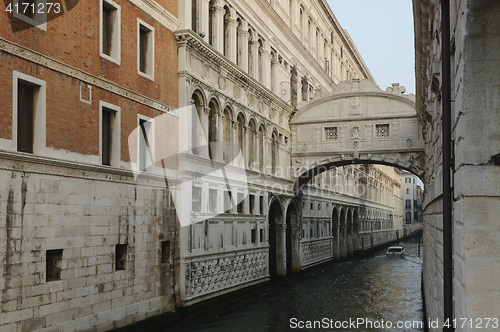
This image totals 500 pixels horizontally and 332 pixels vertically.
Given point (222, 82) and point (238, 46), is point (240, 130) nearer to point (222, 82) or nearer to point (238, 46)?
point (222, 82)

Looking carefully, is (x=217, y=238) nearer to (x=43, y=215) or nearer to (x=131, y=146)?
(x=131, y=146)

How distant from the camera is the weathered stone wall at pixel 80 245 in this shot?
32.5ft

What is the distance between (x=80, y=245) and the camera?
11.6m

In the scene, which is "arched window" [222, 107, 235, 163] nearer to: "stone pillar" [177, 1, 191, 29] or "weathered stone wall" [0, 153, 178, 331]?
"stone pillar" [177, 1, 191, 29]

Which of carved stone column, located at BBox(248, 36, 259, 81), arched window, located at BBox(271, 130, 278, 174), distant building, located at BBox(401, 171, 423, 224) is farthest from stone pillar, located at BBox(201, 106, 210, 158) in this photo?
distant building, located at BBox(401, 171, 423, 224)

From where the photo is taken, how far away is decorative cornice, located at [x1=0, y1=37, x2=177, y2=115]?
10.0 meters

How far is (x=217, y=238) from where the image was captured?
58.5ft

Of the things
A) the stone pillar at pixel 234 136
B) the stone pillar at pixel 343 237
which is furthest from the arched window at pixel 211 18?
the stone pillar at pixel 343 237

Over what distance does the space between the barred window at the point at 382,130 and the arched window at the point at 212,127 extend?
868 centimetres

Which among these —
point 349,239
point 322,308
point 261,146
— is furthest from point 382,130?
point 349,239

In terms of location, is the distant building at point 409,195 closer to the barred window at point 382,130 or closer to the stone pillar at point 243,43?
the barred window at point 382,130

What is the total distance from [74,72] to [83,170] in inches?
76.5

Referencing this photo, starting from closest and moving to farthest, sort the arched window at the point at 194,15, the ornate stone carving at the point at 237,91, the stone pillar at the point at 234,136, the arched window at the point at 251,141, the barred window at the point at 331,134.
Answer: the arched window at the point at 194,15 < the stone pillar at the point at 234,136 < the ornate stone carving at the point at 237,91 < the arched window at the point at 251,141 < the barred window at the point at 331,134

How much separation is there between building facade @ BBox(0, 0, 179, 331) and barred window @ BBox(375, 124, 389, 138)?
37.0 feet
